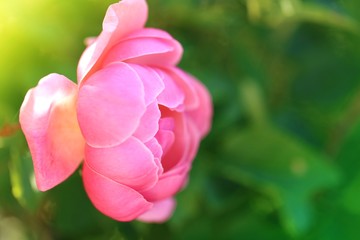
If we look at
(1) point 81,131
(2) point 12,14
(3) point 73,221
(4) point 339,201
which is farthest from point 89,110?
(4) point 339,201

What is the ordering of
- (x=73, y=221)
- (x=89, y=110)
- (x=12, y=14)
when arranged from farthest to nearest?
(x=73, y=221) < (x=12, y=14) < (x=89, y=110)

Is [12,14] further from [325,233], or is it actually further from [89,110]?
[325,233]

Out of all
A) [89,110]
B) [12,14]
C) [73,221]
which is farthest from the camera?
[73,221]

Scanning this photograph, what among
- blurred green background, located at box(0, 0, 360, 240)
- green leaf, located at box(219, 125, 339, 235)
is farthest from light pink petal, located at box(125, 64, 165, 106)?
green leaf, located at box(219, 125, 339, 235)

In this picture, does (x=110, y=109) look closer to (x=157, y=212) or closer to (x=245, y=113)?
(x=157, y=212)

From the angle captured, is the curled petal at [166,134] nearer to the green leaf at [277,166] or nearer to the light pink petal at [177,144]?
the light pink petal at [177,144]

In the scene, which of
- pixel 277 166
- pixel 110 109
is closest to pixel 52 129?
pixel 110 109

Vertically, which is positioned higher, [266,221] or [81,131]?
[81,131]
